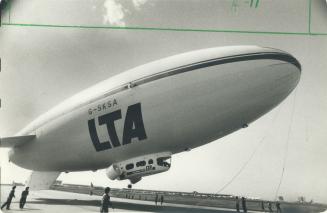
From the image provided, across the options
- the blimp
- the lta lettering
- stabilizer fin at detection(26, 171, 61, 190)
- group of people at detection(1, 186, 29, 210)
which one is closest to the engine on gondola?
the blimp

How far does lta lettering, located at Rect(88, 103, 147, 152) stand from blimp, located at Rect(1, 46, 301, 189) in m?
0.04

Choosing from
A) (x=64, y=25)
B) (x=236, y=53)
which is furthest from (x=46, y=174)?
(x=236, y=53)

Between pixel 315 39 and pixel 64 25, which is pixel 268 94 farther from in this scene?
pixel 64 25

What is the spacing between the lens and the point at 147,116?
1445 cm

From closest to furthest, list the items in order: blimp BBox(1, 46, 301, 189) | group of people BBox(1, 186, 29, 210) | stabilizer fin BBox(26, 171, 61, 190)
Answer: blimp BBox(1, 46, 301, 189), group of people BBox(1, 186, 29, 210), stabilizer fin BBox(26, 171, 61, 190)

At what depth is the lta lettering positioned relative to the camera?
14609mm

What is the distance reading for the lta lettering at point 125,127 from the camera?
1461 centimetres

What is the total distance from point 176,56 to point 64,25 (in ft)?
15.1

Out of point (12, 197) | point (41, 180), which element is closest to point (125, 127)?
point (12, 197)

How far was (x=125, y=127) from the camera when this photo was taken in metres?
14.9

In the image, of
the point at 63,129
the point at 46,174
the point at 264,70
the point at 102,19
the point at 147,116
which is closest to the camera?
the point at 102,19

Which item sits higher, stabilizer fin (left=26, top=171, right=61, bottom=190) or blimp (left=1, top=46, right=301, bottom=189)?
blimp (left=1, top=46, right=301, bottom=189)

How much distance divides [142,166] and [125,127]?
201 centimetres

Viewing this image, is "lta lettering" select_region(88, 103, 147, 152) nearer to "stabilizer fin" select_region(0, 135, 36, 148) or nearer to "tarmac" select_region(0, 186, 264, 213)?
"tarmac" select_region(0, 186, 264, 213)
